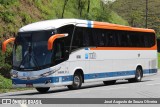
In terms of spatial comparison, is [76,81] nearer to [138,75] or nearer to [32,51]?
[32,51]

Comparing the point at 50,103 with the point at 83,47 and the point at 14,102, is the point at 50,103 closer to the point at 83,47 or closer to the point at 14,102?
the point at 14,102

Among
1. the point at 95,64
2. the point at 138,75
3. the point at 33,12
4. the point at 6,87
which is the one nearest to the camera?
the point at 95,64

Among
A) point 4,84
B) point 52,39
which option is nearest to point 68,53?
point 52,39

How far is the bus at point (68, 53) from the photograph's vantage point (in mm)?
22328

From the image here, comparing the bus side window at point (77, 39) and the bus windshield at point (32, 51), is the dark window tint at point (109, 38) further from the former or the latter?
the bus windshield at point (32, 51)

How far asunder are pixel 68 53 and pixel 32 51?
174 cm


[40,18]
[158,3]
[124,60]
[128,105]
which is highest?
[158,3]

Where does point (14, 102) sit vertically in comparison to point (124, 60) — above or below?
below

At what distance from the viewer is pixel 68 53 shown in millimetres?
23203

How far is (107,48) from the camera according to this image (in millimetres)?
27141

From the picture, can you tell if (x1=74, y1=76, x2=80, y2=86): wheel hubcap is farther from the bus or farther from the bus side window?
the bus side window

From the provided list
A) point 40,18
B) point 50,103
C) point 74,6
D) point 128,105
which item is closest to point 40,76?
point 50,103

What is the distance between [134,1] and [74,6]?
102 meters

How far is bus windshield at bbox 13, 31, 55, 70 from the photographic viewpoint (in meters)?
22.3
